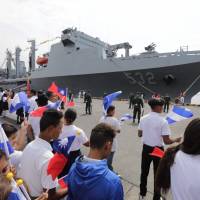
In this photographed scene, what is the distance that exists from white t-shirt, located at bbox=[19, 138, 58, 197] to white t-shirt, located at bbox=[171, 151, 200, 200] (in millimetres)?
896

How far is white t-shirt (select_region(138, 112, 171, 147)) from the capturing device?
386 centimetres

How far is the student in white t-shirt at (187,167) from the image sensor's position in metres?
1.73

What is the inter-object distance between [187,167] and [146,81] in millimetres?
24590

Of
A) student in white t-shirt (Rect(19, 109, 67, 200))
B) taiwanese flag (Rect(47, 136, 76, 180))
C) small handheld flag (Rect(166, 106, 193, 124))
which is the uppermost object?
small handheld flag (Rect(166, 106, 193, 124))

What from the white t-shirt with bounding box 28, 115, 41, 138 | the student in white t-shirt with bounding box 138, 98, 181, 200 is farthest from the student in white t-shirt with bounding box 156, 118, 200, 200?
the white t-shirt with bounding box 28, 115, 41, 138

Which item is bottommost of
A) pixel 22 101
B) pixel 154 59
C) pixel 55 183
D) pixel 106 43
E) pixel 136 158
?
pixel 136 158

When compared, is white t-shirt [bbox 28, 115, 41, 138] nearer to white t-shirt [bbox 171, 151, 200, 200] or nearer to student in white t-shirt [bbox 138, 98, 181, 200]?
student in white t-shirt [bbox 138, 98, 181, 200]

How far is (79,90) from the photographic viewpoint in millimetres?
30297

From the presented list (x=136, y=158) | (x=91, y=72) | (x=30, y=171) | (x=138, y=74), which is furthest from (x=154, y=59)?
(x=30, y=171)

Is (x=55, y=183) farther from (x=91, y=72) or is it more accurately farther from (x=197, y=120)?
(x=91, y=72)

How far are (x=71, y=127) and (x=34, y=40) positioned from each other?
4128 centimetres

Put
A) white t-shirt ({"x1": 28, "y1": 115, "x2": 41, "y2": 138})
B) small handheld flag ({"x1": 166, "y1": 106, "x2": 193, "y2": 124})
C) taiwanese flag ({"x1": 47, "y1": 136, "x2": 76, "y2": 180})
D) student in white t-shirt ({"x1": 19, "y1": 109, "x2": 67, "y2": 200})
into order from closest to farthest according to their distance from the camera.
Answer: taiwanese flag ({"x1": 47, "y1": 136, "x2": 76, "y2": 180}) → student in white t-shirt ({"x1": 19, "y1": 109, "x2": 67, "y2": 200}) → small handheld flag ({"x1": 166, "y1": 106, "x2": 193, "y2": 124}) → white t-shirt ({"x1": 28, "y1": 115, "x2": 41, "y2": 138})

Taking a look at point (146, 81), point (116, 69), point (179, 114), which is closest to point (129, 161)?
point (179, 114)

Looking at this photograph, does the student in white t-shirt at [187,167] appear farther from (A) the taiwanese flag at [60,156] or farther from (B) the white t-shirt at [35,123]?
(B) the white t-shirt at [35,123]
